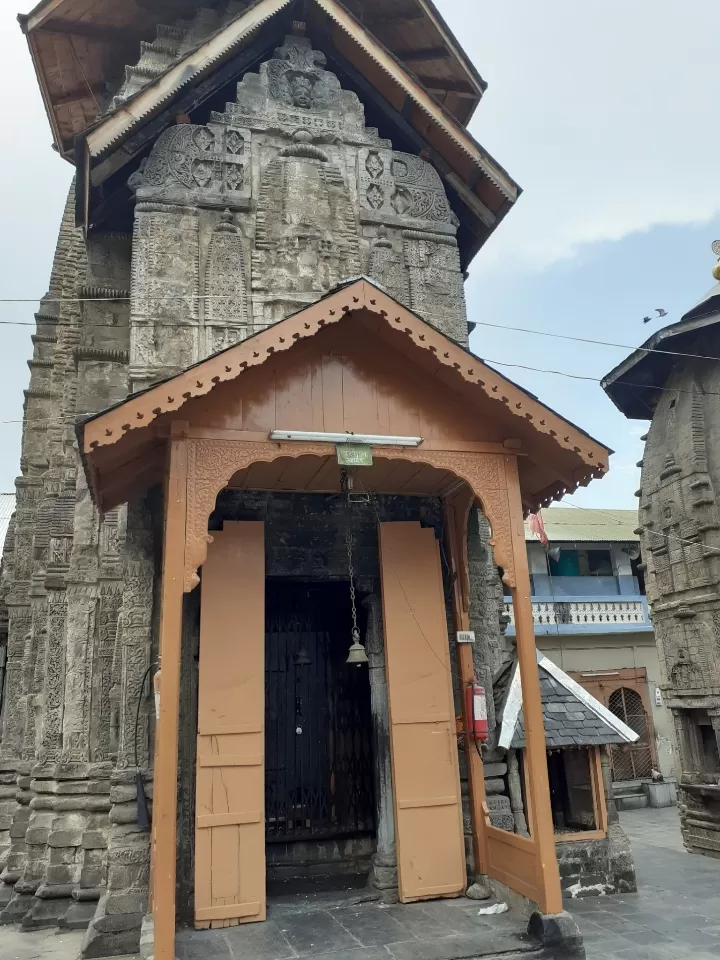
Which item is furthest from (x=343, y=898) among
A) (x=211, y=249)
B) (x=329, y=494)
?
(x=211, y=249)

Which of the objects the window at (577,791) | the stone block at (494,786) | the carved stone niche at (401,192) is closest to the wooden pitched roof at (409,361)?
the stone block at (494,786)

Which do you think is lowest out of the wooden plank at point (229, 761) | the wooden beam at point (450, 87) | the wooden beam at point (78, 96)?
the wooden plank at point (229, 761)

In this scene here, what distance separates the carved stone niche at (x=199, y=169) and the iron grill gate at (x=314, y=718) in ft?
16.6

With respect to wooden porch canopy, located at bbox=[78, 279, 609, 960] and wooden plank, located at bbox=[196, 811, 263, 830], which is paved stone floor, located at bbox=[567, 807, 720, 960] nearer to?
wooden porch canopy, located at bbox=[78, 279, 609, 960]

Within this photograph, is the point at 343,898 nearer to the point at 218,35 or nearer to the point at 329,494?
the point at 329,494

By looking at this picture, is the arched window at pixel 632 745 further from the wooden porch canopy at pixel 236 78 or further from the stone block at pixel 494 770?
the wooden porch canopy at pixel 236 78

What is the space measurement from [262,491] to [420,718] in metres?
2.97

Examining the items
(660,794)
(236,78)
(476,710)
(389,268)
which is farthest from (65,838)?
(660,794)

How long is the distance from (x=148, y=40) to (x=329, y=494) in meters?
→ 8.67

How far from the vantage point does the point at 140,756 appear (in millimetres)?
7160

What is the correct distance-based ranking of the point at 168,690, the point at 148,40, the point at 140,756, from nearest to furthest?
the point at 168,690
the point at 140,756
the point at 148,40

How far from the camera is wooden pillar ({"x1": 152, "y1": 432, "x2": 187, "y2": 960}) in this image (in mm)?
5195

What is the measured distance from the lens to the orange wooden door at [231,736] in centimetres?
651

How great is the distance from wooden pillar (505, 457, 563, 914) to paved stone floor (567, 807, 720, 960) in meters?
1.11
